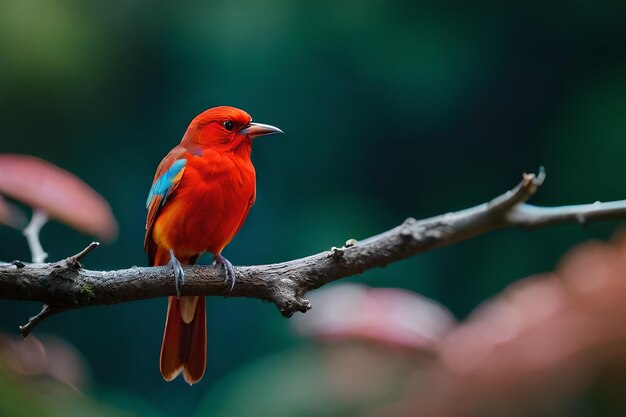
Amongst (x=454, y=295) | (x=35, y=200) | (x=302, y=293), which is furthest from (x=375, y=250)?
(x=454, y=295)

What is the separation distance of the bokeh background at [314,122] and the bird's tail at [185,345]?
0.77m

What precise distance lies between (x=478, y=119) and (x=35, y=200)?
145cm

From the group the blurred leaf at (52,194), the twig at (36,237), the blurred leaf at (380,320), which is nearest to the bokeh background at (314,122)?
the blurred leaf at (380,320)

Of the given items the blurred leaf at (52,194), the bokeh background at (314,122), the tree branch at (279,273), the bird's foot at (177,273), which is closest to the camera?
Answer: the tree branch at (279,273)

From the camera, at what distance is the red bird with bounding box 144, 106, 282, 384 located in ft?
4.18

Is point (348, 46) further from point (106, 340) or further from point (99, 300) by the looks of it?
point (99, 300)

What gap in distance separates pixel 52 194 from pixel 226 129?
40 cm

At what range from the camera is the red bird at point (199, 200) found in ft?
4.18

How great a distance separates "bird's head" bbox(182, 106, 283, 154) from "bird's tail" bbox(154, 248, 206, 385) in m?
0.23

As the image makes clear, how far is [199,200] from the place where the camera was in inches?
49.9

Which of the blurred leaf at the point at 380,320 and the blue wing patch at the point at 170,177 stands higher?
the blurred leaf at the point at 380,320

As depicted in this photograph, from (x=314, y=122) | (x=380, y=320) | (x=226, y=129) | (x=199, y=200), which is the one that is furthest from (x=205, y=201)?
(x=314, y=122)

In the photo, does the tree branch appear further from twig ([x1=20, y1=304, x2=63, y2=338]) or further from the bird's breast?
the bird's breast

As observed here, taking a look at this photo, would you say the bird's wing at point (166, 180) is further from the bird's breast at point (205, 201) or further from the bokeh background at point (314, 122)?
the bokeh background at point (314, 122)
